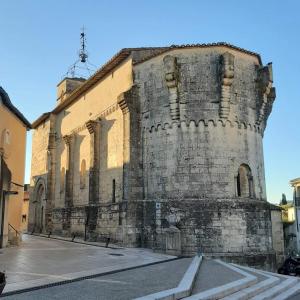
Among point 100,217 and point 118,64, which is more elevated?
point 118,64

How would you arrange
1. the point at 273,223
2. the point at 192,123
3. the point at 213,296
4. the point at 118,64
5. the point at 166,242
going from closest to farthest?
1. the point at 213,296
2. the point at 166,242
3. the point at 192,123
4. the point at 273,223
5. the point at 118,64

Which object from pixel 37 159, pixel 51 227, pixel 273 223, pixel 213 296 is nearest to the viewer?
pixel 213 296

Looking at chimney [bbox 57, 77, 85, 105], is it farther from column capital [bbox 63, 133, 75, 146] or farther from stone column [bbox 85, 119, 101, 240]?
stone column [bbox 85, 119, 101, 240]

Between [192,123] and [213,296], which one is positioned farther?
[192,123]

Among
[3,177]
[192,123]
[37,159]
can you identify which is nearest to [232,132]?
[192,123]

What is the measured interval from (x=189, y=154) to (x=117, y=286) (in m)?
10.3

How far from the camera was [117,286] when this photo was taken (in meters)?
8.94

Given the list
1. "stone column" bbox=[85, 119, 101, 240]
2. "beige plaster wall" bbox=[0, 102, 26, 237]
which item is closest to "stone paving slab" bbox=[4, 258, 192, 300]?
"beige plaster wall" bbox=[0, 102, 26, 237]

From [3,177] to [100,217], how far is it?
20.9 feet

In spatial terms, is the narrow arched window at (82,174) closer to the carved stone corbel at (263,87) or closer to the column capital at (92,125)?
the column capital at (92,125)

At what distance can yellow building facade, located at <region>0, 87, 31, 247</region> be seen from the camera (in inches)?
706

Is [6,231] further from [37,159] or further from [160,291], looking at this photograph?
[37,159]

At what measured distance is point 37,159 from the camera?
3525 cm

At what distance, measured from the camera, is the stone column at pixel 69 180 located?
2662 centimetres
